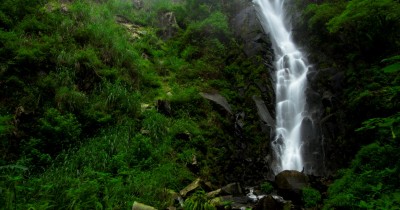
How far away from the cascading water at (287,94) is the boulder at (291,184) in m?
1.77

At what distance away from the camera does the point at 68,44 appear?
945 centimetres

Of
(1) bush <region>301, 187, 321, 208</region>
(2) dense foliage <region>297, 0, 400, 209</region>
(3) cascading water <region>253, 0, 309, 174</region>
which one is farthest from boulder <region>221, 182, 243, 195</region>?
(3) cascading water <region>253, 0, 309, 174</region>

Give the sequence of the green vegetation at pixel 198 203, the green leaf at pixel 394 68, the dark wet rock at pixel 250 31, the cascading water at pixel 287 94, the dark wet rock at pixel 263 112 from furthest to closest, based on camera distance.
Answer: the dark wet rock at pixel 250 31, the dark wet rock at pixel 263 112, the cascading water at pixel 287 94, the green vegetation at pixel 198 203, the green leaf at pixel 394 68

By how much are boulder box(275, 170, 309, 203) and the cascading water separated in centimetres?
177

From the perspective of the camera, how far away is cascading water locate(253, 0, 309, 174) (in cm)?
1094

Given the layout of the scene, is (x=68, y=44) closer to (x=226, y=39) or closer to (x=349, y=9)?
(x=226, y=39)

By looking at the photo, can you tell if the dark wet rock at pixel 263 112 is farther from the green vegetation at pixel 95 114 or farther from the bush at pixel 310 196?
the bush at pixel 310 196

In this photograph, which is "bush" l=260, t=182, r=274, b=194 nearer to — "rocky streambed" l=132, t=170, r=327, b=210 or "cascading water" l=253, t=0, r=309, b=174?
"rocky streambed" l=132, t=170, r=327, b=210

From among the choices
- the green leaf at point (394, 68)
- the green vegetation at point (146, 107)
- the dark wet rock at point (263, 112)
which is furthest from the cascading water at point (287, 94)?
the green leaf at point (394, 68)

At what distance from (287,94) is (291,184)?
238 inches

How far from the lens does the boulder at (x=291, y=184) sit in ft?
26.0

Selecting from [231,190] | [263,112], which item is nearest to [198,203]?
[231,190]

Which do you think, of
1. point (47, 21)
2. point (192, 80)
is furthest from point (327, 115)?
point (47, 21)

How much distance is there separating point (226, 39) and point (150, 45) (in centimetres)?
440
